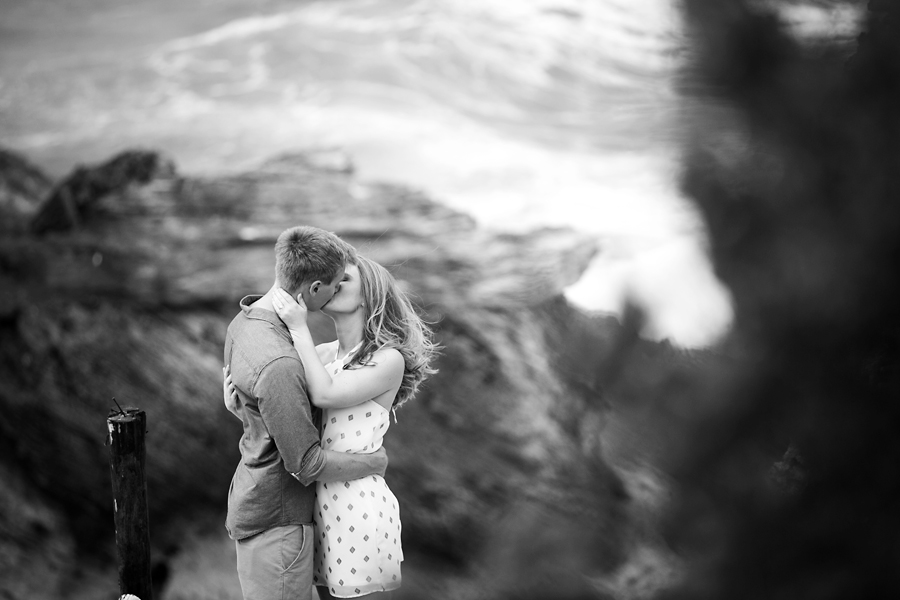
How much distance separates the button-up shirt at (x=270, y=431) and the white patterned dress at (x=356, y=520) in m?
0.07

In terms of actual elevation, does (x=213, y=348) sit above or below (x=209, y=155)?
below

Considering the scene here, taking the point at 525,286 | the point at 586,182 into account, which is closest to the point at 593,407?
the point at 525,286

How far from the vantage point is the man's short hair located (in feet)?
5.77

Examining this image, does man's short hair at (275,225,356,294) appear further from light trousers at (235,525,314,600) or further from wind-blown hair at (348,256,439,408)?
light trousers at (235,525,314,600)

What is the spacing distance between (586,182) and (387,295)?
2853mm

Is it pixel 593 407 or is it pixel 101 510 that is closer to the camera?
pixel 593 407

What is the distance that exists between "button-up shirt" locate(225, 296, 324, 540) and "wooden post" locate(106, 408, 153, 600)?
1.29 ft

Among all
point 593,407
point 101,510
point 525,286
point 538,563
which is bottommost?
point 101,510

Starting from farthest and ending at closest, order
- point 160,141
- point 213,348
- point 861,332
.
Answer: point 160,141 → point 213,348 → point 861,332

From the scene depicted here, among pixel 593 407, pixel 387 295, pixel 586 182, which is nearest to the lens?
pixel 387 295

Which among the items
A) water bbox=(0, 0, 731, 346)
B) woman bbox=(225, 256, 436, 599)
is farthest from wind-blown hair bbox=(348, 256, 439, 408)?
water bbox=(0, 0, 731, 346)

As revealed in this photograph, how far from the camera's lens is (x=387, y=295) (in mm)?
1957

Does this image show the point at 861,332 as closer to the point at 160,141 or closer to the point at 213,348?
the point at 213,348

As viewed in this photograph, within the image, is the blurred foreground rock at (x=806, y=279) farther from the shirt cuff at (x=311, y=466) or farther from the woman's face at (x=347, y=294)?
the shirt cuff at (x=311, y=466)
